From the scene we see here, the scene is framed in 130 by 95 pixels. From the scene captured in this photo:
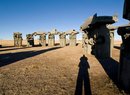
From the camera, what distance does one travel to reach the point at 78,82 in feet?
19.6

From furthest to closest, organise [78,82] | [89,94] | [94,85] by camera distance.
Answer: [78,82], [94,85], [89,94]

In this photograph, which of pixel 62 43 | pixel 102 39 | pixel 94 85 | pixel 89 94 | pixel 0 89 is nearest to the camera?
pixel 89 94

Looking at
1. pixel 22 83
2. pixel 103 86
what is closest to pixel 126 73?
pixel 103 86

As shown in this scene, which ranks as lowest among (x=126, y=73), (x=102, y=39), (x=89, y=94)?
(x=89, y=94)

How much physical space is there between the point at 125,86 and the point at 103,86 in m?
0.79

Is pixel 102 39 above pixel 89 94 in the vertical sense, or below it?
above

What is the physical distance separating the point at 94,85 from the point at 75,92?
101 cm

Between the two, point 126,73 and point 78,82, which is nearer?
point 126,73

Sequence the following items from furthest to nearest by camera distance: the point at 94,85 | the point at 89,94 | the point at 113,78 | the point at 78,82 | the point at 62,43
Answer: the point at 62,43 → the point at 113,78 → the point at 78,82 → the point at 94,85 → the point at 89,94

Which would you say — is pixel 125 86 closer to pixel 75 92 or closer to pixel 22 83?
pixel 75 92

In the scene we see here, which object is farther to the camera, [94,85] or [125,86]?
[94,85]

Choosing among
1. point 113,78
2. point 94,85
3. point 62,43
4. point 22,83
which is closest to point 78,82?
point 94,85

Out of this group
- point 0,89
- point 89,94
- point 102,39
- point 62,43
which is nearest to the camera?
point 89,94

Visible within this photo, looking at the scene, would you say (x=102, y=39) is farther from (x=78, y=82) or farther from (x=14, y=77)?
(x=14, y=77)
